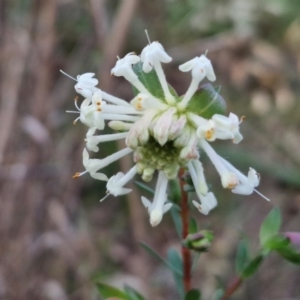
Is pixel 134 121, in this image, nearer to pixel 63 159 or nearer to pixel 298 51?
pixel 63 159

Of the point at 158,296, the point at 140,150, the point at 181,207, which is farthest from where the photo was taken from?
the point at 158,296

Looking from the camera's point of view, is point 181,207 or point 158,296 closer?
point 181,207

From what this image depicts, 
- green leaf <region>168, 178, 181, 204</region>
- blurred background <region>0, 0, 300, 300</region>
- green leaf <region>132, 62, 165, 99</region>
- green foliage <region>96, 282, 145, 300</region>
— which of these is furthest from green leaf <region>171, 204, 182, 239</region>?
blurred background <region>0, 0, 300, 300</region>

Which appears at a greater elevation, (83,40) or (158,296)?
(83,40)

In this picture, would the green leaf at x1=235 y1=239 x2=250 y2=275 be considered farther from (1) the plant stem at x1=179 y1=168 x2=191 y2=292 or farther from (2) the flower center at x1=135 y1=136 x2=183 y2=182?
(2) the flower center at x1=135 y1=136 x2=183 y2=182

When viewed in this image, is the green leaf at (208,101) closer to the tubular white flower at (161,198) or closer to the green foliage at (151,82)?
the green foliage at (151,82)

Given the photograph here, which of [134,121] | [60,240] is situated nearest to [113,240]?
[60,240]

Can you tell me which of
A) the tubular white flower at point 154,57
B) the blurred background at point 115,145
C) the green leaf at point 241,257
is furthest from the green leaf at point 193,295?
the blurred background at point 115,145
